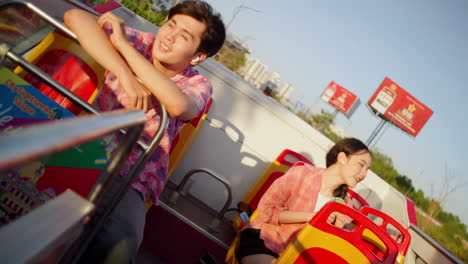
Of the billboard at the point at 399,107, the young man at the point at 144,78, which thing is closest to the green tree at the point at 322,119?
the billboard at the point at 399,107

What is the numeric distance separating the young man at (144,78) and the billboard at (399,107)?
699 inches

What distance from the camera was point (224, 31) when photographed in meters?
1.72

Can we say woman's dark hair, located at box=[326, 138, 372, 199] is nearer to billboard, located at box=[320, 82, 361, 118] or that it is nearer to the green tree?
the green tree

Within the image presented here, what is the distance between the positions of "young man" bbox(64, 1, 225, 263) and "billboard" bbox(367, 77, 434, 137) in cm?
1775

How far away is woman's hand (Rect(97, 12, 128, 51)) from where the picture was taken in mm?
1311

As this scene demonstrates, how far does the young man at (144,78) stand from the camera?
1.22 meters

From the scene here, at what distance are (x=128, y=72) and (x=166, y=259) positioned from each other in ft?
5.61

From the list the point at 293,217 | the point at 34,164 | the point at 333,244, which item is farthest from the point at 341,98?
the point at 34,164

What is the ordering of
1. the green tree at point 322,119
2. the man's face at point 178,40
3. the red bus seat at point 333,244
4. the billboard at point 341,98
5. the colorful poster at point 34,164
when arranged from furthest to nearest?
the billboard at point 341,98 < the green tree at point 322,119 < the red bus seat at point 333,244 < the man's face at point 178,40 < the colorful poster at point 34,164

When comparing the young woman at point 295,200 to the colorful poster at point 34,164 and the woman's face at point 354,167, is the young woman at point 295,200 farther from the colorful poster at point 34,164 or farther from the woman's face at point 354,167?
the colorful poster at point 34,164

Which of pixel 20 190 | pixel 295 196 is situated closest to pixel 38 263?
pixel 20 190

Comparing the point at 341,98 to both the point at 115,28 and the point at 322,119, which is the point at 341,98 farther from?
the point at 115,28

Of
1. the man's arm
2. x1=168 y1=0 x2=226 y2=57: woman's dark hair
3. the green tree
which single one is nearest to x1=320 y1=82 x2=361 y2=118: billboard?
the green tree

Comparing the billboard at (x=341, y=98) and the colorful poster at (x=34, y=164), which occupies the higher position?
the billboard at (x=341, y=98)
